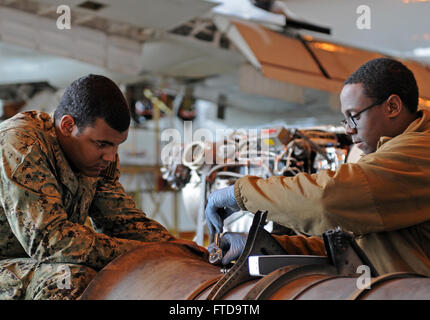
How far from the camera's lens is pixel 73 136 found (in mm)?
2016

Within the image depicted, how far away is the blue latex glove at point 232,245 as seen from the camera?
173 centimetres

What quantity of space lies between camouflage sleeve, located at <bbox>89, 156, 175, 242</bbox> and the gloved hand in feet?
1.57

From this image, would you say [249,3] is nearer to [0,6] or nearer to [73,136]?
[0,6]

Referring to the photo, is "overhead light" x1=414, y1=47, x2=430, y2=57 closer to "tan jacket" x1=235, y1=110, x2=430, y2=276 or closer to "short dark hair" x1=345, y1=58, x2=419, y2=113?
"short dark hair" x1=345, y1=58, x2=419, y2=113

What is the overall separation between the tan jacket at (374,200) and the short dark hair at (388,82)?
18 centimetres

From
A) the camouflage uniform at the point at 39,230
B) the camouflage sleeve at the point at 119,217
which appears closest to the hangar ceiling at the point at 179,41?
the camouflage sleeve at the point at 119,217

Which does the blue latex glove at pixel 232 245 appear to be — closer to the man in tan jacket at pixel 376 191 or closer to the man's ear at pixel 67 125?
the man in tan jacket at pixel 376 191

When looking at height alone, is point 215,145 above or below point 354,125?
below

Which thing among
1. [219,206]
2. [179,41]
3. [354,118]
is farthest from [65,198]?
[179,41]

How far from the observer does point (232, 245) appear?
1.75 metres

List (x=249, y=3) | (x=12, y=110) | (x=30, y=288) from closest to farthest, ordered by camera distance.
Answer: (x=30, y=288) → (x=249, y=3) → (x=12, y=110)

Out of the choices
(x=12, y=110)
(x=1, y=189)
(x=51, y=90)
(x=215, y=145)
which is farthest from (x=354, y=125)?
(x=12, y=110)

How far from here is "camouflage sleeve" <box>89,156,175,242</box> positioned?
2.26 meters
